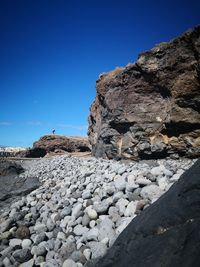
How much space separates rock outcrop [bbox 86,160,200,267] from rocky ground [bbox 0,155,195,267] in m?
1.31

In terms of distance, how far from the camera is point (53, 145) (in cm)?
2838

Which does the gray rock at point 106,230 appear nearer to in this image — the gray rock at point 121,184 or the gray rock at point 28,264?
the gray rock at point 121,184

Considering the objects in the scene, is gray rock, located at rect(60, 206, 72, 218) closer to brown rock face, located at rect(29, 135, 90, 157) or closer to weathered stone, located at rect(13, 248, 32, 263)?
weathered stone, located at rect(13, 248, 32, 263)

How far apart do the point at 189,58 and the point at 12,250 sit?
8093 millimetres

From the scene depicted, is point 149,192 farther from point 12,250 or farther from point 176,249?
point 12,250

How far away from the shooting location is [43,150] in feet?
93.2

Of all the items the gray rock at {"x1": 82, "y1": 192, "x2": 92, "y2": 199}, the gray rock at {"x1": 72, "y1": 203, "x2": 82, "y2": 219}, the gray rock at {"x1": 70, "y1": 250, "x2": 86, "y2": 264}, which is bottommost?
the gray rock at {"x1": 70, "y1": 250, "x2": 86, "y2": 264}

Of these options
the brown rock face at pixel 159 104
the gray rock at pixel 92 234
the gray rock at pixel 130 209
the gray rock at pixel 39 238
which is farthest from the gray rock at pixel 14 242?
the brown rock face at pixel 159 104

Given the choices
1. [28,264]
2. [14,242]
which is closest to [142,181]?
[28,264]

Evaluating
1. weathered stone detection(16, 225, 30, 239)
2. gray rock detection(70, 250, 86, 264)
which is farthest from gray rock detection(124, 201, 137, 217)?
weathered stone detection(16, 225, 30, 239)

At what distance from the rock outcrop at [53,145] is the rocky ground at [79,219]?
21654 mm

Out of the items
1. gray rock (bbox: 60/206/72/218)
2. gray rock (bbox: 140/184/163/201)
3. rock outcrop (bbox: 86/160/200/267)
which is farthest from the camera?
gray rock (bbox: 60/206/72/218)

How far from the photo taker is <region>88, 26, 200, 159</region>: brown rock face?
320 inches

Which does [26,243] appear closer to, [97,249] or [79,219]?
[79,219]
